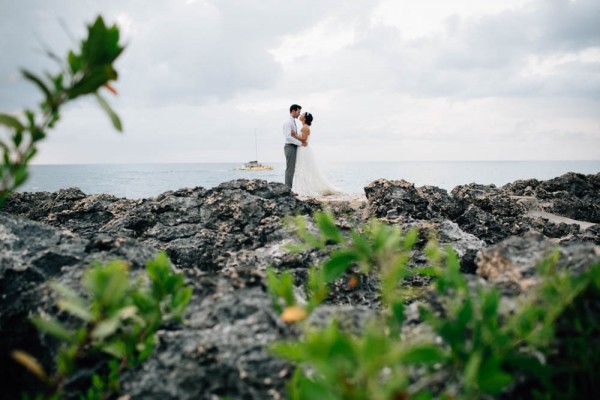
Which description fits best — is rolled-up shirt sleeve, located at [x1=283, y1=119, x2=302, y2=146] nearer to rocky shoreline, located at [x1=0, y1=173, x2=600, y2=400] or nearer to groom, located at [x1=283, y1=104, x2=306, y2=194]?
groom, located at [x1=283, y1=104, x2=306, y2=194]

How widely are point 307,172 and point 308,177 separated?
171 mm

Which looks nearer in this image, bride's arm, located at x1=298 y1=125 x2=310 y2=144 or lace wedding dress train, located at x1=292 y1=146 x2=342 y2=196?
bride's arm, located at x1=298 y1=125 x2=310 y2=144

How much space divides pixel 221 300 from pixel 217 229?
6.63ft

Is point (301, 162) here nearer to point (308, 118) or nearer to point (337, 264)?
point (308, 118)

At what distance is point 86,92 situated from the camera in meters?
1.30

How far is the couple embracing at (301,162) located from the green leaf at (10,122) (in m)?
10.9

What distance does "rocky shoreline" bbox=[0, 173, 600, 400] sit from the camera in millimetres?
1387

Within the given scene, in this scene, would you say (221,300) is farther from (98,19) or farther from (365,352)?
(98,19)

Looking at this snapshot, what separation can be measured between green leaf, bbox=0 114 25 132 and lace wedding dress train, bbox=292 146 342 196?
38.1 feet

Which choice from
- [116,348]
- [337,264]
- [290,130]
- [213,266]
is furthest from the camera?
[290,130]

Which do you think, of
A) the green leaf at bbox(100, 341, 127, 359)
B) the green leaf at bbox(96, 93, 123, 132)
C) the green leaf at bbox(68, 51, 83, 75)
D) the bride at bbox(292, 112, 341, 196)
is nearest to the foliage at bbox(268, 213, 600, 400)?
the green leaf at bbox(100, 341, 127, 359)

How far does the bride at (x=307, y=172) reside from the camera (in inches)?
508

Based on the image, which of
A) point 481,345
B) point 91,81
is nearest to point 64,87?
point 91,81

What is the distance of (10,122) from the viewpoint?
1.27 meters
